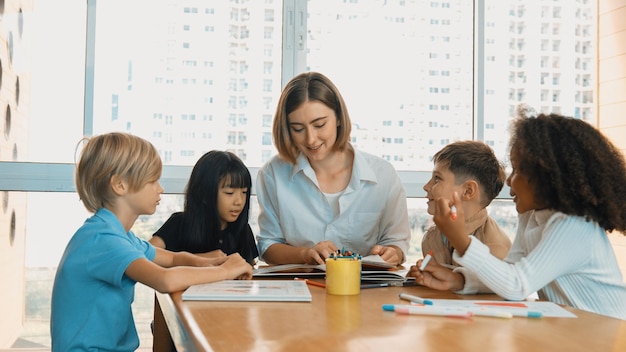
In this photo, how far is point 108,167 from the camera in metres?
1.68

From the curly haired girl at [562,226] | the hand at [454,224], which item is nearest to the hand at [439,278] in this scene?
the curly haired girl at [562,226]

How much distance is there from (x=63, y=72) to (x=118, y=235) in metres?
2.09

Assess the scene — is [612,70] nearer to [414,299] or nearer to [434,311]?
[414,299]

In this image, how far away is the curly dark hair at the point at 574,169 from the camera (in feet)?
4.40

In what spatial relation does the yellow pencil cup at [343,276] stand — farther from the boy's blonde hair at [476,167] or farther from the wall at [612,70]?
the wall at [612,70]

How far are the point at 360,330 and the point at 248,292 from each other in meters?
0.36

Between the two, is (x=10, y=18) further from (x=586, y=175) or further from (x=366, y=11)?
(x=586, y=175)

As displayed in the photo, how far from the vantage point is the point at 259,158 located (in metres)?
3.66

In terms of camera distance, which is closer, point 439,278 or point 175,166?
point 439,278

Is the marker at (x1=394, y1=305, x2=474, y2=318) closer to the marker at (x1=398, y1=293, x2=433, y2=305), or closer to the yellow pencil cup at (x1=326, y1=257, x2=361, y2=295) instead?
the marker at (x1=398, y1=293, x2=433, y2=305)

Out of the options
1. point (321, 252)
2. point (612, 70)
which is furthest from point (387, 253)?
point (612, 70)

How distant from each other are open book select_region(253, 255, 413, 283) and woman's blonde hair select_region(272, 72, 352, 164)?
572 mm

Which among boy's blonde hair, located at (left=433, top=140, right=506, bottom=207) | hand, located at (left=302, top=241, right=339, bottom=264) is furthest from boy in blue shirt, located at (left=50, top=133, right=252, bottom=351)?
boy's blonde hair, located at (left=433, top=140, right=506, bottom=207)

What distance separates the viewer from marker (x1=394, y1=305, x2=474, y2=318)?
43.6 inches
